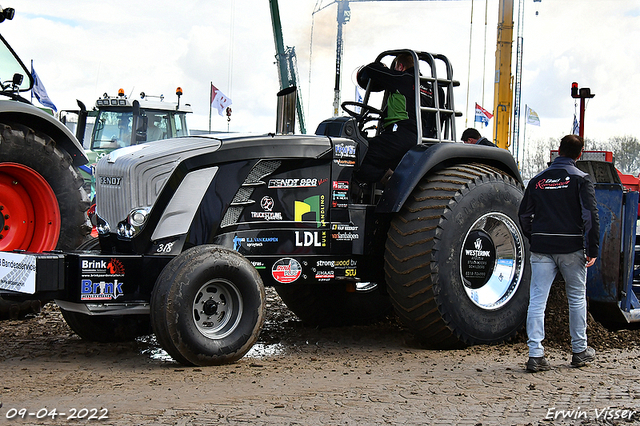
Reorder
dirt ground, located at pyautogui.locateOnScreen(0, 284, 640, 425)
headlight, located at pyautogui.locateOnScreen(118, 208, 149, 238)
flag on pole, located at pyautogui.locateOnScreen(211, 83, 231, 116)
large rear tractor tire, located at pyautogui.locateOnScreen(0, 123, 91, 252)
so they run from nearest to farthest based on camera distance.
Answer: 1. dirt ground, located at pyautogui.locateOnScreen(0, 284, 640, 425)
2. headlight, located at pyautogui.locateOnScreen(118, 208, 149, 238)
3. large rear tractor tire, located at pyautogui.locateOnScreen(0, 123, 91, 252)
4. flag on pole, located at pyautogui.locateOnScreen(211, 83, 231, 116)

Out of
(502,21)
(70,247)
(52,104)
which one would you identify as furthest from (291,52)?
(70,247)

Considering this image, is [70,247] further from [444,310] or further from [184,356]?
[444,310]

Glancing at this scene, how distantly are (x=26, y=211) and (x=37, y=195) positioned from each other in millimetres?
174

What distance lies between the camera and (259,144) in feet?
18.2

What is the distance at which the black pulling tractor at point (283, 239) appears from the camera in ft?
16.2

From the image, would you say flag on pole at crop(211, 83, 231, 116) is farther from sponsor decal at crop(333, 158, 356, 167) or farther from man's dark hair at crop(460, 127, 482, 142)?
sponsor decal at crop(333, 158, 356, 167)

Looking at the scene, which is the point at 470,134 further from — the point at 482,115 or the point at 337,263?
the point at 482,115

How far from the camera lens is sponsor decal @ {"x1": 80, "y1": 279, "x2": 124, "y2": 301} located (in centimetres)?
487

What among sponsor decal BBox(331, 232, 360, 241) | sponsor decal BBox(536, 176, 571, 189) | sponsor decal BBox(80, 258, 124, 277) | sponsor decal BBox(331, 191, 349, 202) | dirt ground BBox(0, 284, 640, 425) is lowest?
dirt ground BBox(0, 284, 640, 425)

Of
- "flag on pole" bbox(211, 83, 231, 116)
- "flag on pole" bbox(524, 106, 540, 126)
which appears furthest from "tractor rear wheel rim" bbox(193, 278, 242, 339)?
"flag on pole" bbox(524, 106, 540, 126)

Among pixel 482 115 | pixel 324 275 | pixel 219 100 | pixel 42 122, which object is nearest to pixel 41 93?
pixel 219 100

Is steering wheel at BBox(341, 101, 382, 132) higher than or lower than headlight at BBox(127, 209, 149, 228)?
higher

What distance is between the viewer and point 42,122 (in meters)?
6.69

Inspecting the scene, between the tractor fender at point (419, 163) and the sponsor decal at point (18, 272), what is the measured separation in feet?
8.49
